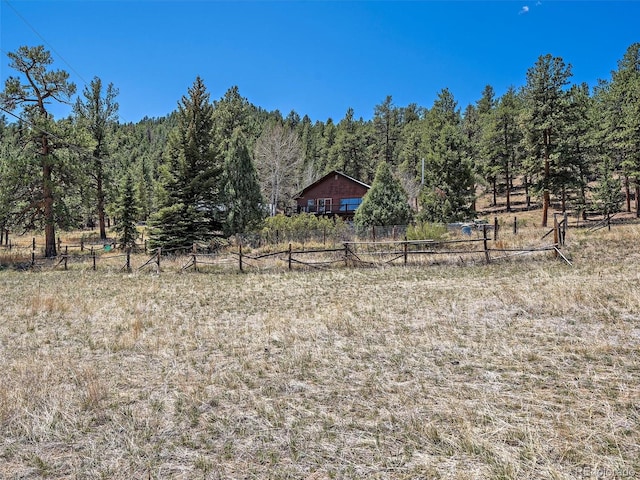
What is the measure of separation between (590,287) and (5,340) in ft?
46.3

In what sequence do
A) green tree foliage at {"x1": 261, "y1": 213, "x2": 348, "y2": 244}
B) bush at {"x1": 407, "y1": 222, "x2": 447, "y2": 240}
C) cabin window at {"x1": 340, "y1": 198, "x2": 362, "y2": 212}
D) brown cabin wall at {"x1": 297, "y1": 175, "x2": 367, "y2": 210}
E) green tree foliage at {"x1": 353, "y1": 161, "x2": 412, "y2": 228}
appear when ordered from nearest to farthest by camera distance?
bush at {"x1": 407, "y1": 222, "x2": 447, "y2": 240}, green tree foliage at {"x1": 261, "y1": 213, "x2": 348, "y2": 244}, green tree foliage at {"x1": 353, "y1": 161, "x2": 412, "y2": 228}, cabin window at {"x1": 340, "y1": 198, "x2": 362, "y2": 212}, brown cabin wall at {"x1": 297, "y1": 175, "x2": 367, "y2": 210}

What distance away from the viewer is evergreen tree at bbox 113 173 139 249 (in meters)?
29.3

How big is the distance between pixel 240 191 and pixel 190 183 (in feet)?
10.3

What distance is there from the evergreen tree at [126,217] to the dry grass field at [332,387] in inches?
771

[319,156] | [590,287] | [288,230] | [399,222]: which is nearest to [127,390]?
[590,287]

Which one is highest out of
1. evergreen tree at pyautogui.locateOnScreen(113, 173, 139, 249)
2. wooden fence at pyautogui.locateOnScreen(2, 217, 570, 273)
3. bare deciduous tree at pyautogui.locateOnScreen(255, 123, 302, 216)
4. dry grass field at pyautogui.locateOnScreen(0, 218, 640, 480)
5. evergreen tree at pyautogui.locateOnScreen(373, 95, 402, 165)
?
evergreen tree at pyautogui.locateOnScreen(373, 95, 402, 165)

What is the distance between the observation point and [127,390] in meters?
5.29

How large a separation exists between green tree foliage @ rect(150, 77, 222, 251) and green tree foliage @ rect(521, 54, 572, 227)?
25.2 meters

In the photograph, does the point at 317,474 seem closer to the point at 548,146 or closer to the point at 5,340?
the point at 5,340

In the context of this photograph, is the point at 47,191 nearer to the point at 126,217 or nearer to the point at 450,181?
the point at 126,217

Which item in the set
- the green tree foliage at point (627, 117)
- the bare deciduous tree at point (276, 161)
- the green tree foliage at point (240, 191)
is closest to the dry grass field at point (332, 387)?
the green tree foliage at point (240, 191)

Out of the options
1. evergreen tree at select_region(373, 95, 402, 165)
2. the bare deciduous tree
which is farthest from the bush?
evergreen tree at select_region(373, 95, 402, 165)

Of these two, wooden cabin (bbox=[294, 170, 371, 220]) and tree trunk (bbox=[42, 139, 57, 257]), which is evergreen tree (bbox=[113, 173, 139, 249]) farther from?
wooden cabin (bbox=[294, 170, 371, 220])

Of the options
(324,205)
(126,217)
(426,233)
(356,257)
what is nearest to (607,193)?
(426,233)
